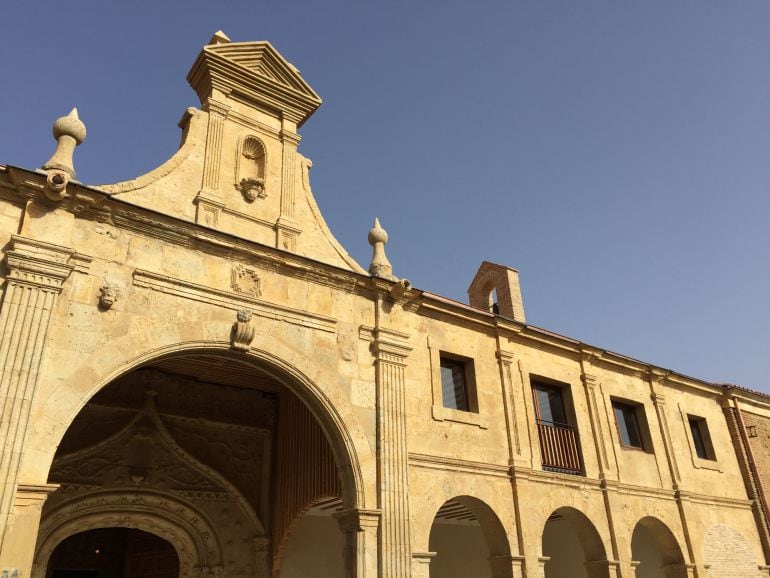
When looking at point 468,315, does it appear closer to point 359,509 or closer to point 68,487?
point 359,509

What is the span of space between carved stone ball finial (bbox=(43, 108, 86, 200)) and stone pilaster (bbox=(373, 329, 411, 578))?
4.91 meters

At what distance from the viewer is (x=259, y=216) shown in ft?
32.1

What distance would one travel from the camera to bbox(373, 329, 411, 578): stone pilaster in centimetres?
871

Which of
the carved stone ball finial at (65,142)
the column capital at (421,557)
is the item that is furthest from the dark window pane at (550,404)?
the carved stone ball finial at (65,142)

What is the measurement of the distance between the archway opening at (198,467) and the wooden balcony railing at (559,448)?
3.97m

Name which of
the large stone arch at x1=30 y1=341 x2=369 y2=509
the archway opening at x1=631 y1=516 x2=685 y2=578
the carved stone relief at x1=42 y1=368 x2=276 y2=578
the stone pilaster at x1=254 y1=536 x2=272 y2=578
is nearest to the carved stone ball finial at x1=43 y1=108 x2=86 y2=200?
the large stone arch at x1=30 y1=341 x2=369 y2=509

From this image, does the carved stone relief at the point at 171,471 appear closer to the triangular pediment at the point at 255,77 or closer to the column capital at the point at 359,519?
the column capital at the point at 359,519

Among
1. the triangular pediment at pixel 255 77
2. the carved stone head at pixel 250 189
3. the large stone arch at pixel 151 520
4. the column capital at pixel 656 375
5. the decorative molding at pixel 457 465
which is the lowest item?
the large stone arch at pixel 151 520

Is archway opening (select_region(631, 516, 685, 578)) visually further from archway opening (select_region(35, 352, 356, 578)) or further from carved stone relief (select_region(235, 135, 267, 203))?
carved stone relief (select_region(235, 135, 267, 203))

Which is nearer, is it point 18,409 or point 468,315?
point 18,409

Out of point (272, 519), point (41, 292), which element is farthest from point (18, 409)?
point (272, 519)

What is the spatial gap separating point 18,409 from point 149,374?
444cm

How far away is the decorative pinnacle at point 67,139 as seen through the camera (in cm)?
798

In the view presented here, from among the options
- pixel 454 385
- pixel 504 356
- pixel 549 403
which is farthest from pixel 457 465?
pixel 549 403
